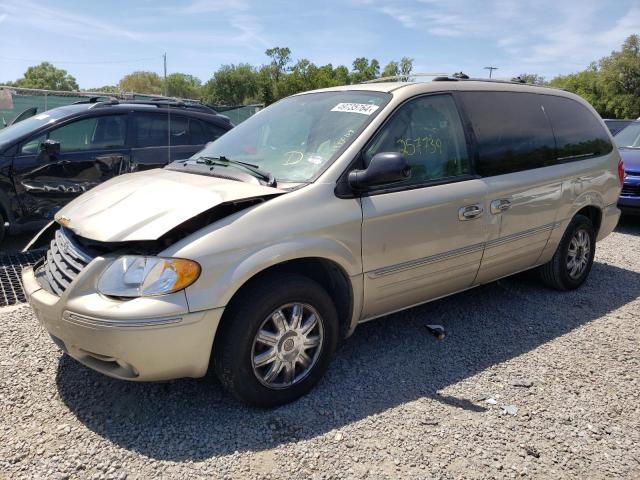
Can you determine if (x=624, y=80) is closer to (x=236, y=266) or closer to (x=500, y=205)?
(x=500, y=205)

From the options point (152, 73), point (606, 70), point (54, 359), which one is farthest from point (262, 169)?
point (152, 73)

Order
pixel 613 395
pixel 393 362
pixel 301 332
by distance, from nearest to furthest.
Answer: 1. pixel 301 332
2. pixel 613 395
3. pixel 393 362

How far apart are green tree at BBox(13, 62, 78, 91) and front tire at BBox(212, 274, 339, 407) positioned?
101259 millimetres

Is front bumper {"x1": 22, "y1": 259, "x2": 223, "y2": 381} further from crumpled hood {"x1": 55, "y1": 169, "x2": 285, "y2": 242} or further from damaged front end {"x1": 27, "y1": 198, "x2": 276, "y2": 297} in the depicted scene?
→ crumpled hood {"x1": 55, "y1": 169, "x2": 285, "y2": 242}

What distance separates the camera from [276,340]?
2887mm

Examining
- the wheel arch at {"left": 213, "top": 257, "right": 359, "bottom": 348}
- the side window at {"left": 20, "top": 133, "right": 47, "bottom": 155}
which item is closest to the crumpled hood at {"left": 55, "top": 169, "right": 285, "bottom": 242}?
the wheel arch at {"left": 213, "top": 257, "right": 359, "bottom": 348}

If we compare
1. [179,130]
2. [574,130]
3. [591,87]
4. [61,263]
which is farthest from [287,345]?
[591,87]

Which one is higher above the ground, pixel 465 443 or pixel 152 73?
pixel 152 73

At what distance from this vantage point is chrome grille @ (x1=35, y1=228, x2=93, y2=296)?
278cm

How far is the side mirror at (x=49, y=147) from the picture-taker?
233 inches

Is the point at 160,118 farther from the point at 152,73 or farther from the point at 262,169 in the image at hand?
the point at 152,73

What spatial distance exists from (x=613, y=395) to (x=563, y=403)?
1.28ft

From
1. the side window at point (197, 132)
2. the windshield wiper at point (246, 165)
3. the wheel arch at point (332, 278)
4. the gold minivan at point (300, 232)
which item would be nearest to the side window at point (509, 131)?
the gold minivan at point (300, 232)

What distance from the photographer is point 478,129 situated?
388 cm
